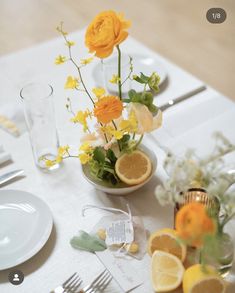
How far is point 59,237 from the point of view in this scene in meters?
1.05

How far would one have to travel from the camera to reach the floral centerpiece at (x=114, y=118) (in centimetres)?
96

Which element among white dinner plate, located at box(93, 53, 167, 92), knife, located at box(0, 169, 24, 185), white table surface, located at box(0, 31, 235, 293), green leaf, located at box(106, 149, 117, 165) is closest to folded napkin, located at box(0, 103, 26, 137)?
white table surface, located at box(0, 31, 235, 293)

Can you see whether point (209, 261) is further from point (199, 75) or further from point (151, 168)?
point (199, 75)

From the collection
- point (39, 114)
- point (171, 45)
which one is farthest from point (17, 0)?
point (39, 114)

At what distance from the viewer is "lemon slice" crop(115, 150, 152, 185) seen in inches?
42.3

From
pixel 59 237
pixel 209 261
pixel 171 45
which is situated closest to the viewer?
pixel 209 261

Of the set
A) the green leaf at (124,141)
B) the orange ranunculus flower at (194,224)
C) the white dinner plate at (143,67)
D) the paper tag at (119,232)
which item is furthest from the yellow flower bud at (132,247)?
the white dinner plate at (143,67)

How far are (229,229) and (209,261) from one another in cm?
25

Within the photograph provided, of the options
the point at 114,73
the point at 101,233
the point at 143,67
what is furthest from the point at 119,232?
the point at 143,67

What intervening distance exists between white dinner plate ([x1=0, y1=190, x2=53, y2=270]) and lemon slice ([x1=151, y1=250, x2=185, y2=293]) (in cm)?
27

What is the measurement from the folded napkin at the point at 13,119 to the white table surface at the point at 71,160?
0.02 metres

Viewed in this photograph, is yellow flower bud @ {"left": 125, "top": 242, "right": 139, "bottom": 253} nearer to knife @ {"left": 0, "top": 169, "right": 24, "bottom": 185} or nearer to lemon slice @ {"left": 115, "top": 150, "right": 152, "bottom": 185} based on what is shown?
lemon slice @ {"left": 115, "top": 150, "right": 152, "bottom": 185}

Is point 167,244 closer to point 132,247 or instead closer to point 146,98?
point 132,247

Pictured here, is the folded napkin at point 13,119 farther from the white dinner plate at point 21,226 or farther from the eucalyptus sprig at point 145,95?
the eucalyptus sprig at point 145,95
